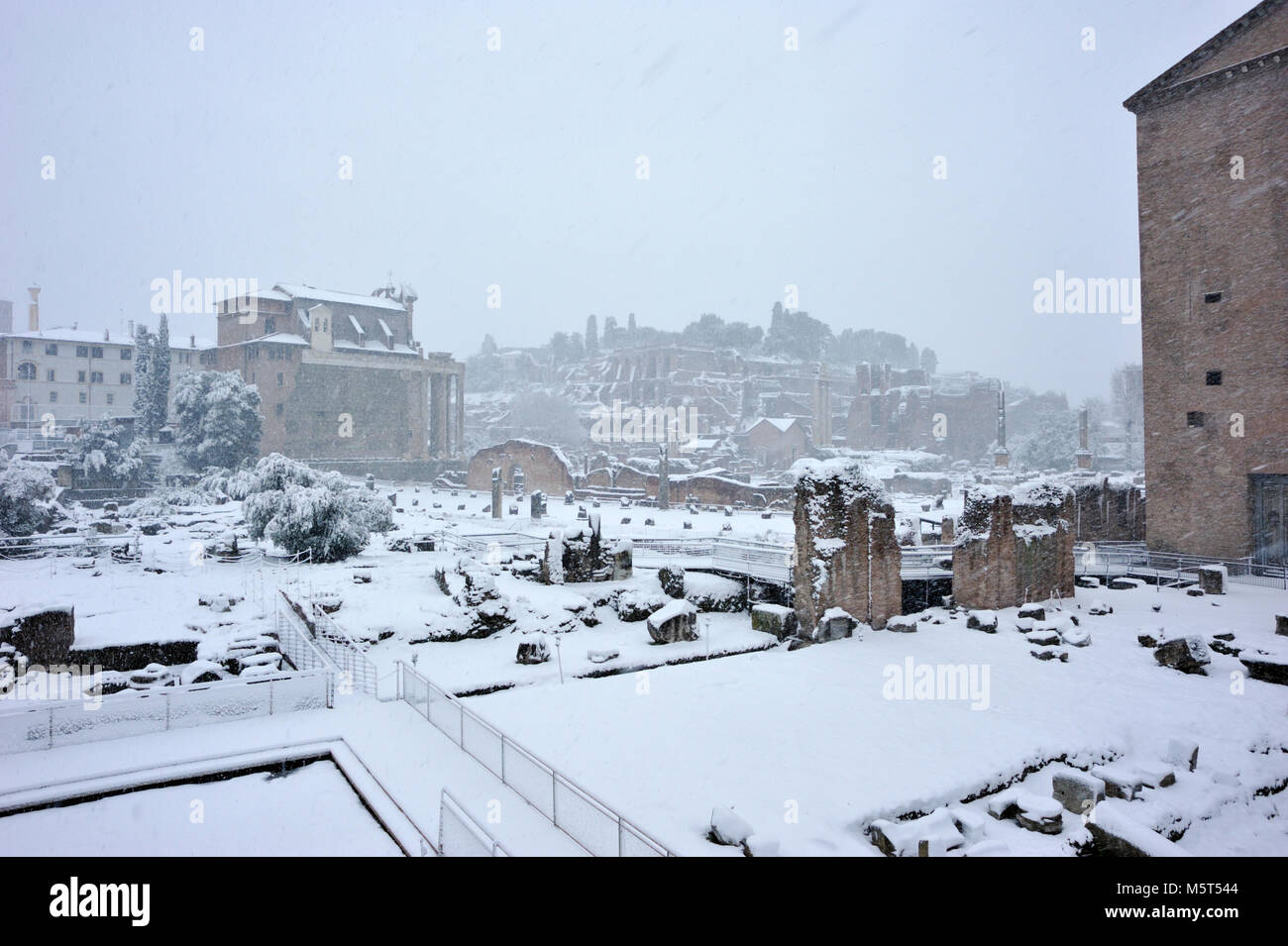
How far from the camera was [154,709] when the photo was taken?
838 cm

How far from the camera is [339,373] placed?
56.5 metres

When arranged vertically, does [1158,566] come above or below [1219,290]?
below

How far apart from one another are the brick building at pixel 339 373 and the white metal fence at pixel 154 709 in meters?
47.7

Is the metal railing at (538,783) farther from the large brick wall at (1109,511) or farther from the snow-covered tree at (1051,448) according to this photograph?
the snow-covered tree at (1051,448)

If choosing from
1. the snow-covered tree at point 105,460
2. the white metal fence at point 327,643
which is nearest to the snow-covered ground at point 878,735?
the white metal fence at point 327,643

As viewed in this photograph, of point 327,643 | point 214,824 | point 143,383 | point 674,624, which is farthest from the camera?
point 143,383

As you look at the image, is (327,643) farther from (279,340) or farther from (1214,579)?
(279,340)

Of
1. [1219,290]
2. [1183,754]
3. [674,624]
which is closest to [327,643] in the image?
[674,624]

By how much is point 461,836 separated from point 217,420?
147 feet

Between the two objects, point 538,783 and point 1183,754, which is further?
point 1183,754

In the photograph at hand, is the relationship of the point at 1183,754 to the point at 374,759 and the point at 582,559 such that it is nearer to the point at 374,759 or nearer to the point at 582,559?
the point at 374,759

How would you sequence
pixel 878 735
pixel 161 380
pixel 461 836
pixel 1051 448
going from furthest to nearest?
1. pixel 1051 448
2. pixel 161 380
3. pixel 878 735
4. pixel 461 836

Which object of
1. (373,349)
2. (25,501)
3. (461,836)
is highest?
(373,349)
